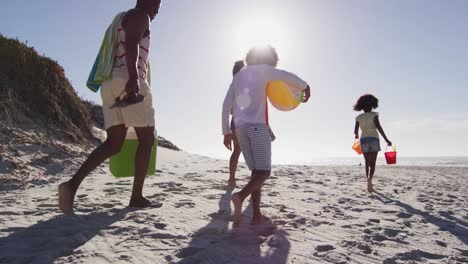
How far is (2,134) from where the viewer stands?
231 inches

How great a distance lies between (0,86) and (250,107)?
633 cm

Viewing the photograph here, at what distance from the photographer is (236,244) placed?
7.96ft

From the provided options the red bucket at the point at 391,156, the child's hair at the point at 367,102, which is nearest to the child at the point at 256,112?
the child's hair at the point at 367,102

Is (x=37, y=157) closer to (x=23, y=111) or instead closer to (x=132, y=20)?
(x=23, y=111)

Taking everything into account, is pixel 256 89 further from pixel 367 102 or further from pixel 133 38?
pixel 367 102

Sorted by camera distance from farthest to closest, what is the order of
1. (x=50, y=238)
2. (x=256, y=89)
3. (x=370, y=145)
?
(x=370, y=145), (x=256, y=89), (x=50, y=238)

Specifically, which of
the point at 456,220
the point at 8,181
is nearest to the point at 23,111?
the point at 8,181

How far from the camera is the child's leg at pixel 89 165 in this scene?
2.95 m

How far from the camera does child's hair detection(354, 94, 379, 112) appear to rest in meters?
6.56

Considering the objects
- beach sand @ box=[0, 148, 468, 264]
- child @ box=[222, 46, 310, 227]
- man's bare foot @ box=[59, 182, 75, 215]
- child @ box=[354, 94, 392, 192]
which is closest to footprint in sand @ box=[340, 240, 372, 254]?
beach sand @ box=[0, 148, 468, 264]

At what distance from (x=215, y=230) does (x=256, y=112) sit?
1.04m

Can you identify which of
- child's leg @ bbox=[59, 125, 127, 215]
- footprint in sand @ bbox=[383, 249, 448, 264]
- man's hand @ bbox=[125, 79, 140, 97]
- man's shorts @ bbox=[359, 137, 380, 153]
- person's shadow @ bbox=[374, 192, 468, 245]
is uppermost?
man's hand @ bbox=[125, 79, 140, 97]

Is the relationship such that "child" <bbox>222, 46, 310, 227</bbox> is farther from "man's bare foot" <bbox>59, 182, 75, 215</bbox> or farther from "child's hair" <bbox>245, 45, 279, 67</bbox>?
"man's bare foot" <bbox>59, 182, 75, 215</bbox>

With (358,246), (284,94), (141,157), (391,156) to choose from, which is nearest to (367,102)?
(391,156)
